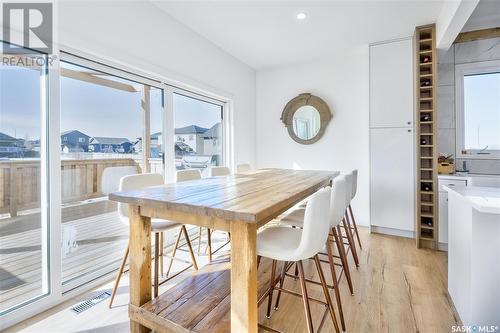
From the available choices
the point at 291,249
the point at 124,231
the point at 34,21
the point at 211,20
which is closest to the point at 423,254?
the point at 291,249

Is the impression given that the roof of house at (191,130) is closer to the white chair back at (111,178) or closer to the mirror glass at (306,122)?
the white chair back at (111,178)

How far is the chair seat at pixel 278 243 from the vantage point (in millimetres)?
1423

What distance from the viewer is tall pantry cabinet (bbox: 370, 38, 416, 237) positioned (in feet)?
11.3

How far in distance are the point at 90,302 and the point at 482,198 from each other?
2.82 m

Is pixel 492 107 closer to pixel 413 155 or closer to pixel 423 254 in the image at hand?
pixel 413 155

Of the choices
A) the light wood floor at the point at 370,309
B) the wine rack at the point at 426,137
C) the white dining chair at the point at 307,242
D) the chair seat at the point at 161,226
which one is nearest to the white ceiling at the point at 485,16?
the wine rack at the point at 426,137

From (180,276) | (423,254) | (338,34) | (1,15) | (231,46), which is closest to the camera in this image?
(1,15)

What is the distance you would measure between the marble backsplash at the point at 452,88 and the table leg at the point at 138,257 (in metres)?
3.80

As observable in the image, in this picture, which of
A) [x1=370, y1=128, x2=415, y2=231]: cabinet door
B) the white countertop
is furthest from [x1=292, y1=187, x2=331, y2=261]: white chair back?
[x1=370, y1=128, x2=415, y2=231]: cabinet door

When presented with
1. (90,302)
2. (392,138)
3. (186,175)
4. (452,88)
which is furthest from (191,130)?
(452,88)

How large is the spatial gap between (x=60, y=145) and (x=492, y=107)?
15.5 feet

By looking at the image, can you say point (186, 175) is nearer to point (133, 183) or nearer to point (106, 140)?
point (133, 183)

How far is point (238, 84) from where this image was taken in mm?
4418

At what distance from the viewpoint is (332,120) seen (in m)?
4.31
